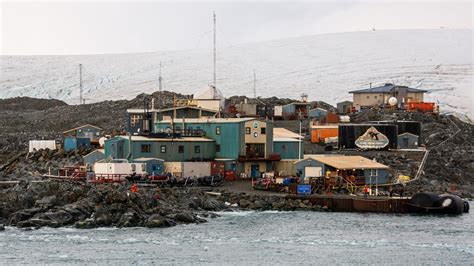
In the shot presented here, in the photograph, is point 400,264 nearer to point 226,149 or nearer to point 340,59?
point 226,149

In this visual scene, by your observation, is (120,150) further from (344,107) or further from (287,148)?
(344,107)

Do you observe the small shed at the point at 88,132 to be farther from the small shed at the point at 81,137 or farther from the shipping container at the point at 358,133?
the shipping container at the point at 358,133

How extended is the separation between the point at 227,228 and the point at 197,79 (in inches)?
1556

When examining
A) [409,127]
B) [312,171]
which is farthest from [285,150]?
[409,127]

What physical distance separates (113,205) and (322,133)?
18691 millimetres

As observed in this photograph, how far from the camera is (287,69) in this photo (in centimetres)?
6856

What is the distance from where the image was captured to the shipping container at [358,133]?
4197 cm

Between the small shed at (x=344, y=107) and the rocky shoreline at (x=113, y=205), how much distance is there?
73.2 ft

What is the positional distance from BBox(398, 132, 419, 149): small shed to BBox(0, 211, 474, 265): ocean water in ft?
47.1

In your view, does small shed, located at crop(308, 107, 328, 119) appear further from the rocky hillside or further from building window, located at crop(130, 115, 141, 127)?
building window, located at crop(130, 115, 141, 127)

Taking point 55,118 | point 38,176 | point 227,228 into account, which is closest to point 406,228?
point 227,228

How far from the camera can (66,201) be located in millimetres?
28859

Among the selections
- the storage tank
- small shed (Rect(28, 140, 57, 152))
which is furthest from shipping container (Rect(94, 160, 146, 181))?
the storage tank

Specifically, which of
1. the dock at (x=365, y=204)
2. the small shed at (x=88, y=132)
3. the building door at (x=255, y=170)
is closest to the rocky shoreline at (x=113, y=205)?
the dock at (x=365, y=204)
